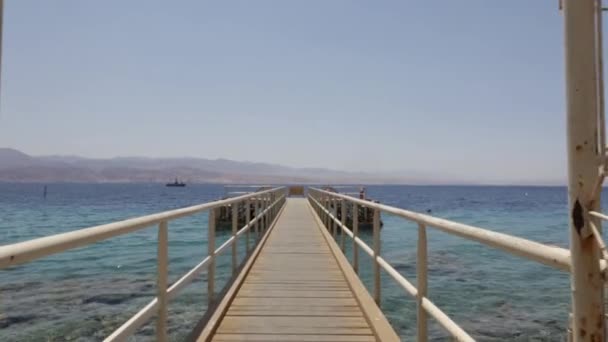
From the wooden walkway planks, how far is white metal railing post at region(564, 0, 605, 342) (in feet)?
9.19

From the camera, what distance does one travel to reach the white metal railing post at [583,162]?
1.42 m

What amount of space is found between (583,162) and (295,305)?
400cm

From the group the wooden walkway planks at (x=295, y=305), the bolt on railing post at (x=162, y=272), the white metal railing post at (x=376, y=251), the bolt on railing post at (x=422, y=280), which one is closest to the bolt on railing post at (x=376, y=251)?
the white metal railing post at (x=376, y=251)

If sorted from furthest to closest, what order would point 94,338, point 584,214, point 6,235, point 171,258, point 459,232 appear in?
point 6,235 < point 171,258 < point 94,338 < point 459,232 < point 584,214

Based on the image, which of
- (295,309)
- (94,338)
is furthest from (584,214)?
(94,338)

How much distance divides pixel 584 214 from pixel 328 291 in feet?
14.9

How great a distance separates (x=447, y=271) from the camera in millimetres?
Result: 14219

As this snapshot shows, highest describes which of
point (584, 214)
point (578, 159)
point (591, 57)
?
point (591, 57)

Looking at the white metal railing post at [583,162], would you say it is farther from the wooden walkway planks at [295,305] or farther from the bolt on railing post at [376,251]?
the bolt on railing post at [376,251]

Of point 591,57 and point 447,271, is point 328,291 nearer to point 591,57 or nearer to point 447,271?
point 591,57

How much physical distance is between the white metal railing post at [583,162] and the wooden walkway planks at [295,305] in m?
2.80

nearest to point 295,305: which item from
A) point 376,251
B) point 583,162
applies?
point 376,251

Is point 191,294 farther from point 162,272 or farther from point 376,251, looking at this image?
point 162,272

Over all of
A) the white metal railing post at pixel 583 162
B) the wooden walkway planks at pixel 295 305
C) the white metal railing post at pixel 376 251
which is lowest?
the wooden walkway planks at pixel 295 305
